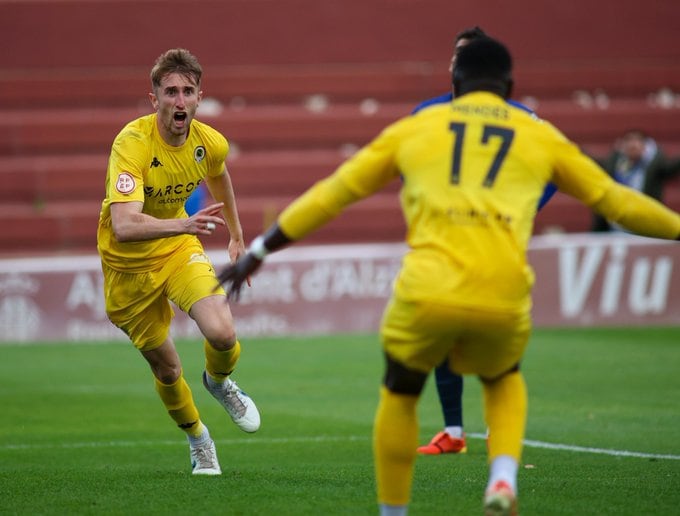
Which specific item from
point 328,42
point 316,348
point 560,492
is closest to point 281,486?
point 560,492

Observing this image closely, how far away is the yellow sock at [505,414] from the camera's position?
518 cm

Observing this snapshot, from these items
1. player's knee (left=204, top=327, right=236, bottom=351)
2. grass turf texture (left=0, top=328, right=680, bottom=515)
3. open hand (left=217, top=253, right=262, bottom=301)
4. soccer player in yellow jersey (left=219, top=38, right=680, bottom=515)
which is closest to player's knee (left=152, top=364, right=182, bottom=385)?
player's knee (left=204, top=327, right=236, bottom=351)

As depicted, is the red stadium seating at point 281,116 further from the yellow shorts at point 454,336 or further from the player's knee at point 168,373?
the yellow shorts at point 454,336

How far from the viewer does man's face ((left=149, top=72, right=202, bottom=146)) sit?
7566mm

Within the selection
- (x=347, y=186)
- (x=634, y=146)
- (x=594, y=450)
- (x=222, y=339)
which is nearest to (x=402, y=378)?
(x=347, y=186)

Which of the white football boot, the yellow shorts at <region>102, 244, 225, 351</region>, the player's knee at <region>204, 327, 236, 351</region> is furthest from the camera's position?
the white football boot

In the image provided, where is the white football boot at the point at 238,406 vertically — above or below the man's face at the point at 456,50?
below

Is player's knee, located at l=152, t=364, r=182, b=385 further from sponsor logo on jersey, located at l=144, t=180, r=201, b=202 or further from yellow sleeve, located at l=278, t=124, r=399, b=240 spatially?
yellow sleeve, located at l=278, t=124, r=399, b=240

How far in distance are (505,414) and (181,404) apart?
10.1 ft

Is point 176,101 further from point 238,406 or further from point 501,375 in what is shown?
point 501,375

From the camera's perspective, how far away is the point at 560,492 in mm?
6754

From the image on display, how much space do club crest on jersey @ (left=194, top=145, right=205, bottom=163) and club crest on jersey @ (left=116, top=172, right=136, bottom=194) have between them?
2.02 feet

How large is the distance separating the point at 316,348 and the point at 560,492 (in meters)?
9.81

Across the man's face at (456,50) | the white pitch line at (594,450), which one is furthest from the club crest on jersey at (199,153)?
the white pitch line at (594,450)
